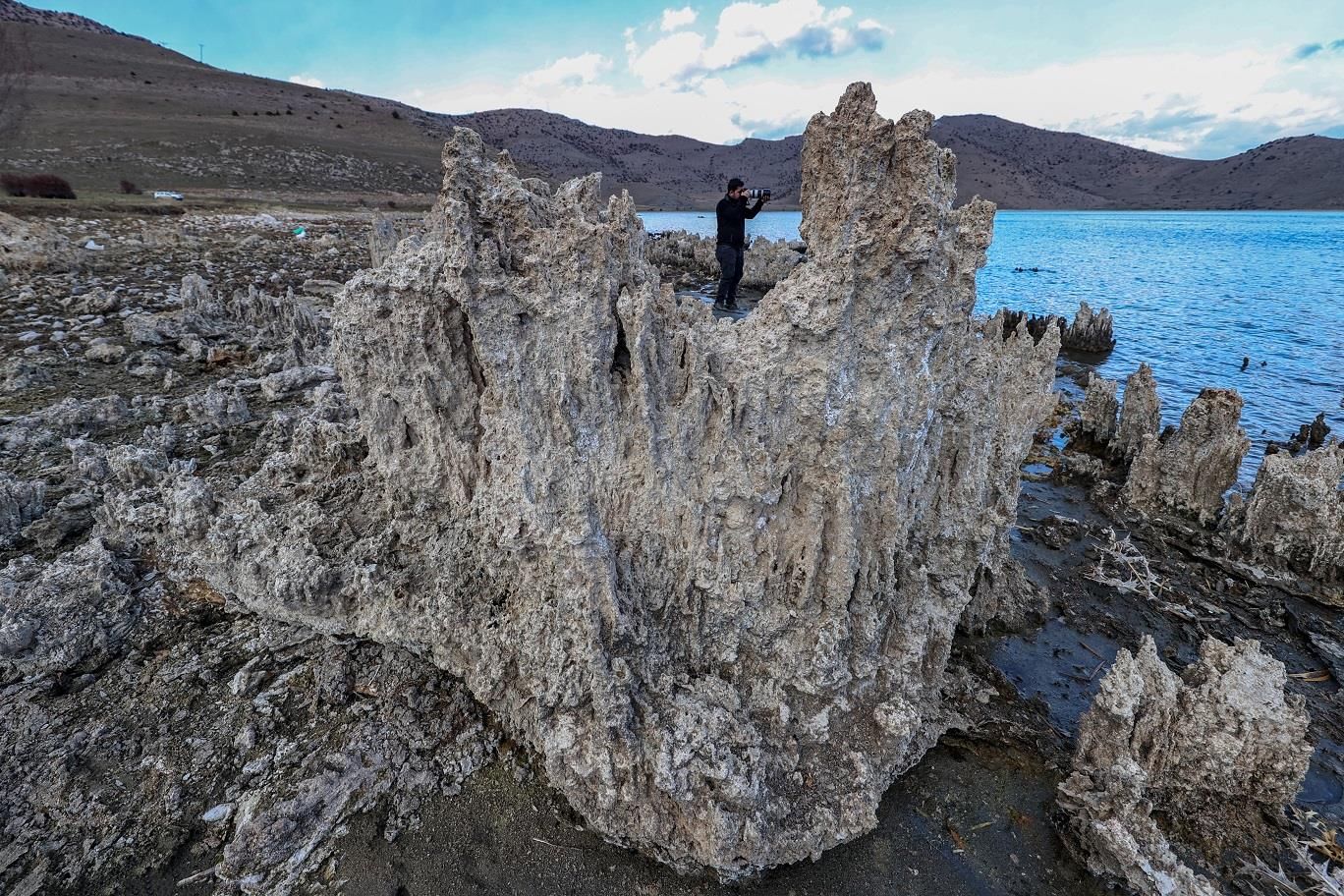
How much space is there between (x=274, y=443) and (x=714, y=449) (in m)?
5.46

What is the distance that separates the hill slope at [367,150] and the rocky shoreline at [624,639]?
41.5 feet

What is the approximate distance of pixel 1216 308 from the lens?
963 inches

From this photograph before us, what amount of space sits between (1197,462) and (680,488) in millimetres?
7258

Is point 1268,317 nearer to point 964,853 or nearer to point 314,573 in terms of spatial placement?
point 964,853

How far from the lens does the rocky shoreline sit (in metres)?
3.22

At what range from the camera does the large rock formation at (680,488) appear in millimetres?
3252

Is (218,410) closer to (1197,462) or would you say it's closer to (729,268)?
(729,268)

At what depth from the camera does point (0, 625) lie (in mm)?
3951

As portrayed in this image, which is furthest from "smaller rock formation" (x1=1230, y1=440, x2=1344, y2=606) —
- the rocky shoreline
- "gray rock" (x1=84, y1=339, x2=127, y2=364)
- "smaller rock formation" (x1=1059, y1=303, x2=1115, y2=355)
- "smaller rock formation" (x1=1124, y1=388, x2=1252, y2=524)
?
"gray rock" (x1=84, y1=339, x2=127, y2=364)

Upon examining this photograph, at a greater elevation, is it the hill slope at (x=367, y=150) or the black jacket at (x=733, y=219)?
the hill slope at (x=367, y=150)

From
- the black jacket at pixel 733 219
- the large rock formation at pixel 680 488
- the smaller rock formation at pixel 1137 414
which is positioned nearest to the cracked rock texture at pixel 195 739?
the large rock formation at pixel 680 488

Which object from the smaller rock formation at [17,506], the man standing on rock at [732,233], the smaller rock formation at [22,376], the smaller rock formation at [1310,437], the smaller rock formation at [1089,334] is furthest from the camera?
the smaller rock formation at [1089,334]

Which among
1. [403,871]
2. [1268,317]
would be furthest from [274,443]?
[1268,317]

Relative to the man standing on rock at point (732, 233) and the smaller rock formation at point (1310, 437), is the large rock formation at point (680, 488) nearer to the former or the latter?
the man standing on rock at point (732, 233)
